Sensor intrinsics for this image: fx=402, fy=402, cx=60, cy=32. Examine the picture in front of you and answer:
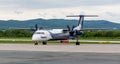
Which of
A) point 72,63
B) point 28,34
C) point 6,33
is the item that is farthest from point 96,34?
point 72,63

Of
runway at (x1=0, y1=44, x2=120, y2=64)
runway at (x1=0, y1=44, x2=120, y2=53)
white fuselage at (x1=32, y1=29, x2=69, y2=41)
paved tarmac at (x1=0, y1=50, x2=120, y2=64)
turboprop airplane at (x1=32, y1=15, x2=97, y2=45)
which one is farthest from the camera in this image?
turboprop airplane at (x1=32, y1=15, x2=97, y2=45)

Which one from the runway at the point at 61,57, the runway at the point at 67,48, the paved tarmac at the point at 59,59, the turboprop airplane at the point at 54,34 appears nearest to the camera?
the paved tarmac at the point at 59,59

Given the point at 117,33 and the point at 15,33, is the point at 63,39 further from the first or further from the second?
the point at 15,33

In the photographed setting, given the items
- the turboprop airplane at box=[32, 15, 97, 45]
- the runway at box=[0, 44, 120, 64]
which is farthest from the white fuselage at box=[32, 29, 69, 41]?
the runway at box=[0, 44, 120, 64]

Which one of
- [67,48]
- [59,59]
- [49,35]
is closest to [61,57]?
[59,59]

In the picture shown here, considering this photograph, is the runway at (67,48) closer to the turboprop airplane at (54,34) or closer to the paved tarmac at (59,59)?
the paved tarmac at (59,59)

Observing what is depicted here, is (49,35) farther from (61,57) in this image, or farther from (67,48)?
(61,57)

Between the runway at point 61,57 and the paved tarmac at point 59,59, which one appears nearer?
the paved tarmac at point 59,59

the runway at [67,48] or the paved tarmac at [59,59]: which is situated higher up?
the paved tarmac at [59,59]

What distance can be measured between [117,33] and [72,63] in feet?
343

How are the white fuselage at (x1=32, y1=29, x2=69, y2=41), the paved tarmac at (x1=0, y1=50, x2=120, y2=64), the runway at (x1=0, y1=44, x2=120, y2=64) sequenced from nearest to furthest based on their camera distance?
the paved tarmac at (x1=0, y1=50, x2=120, y2=64) < the runway at (x1=0, y1=44, x2=120, y2=64) < the white fuselage at (x1=32, y1=29, x2=69, y2=41)

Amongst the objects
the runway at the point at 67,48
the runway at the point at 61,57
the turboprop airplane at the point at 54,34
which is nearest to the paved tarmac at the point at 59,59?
the runway at the point at 61,57

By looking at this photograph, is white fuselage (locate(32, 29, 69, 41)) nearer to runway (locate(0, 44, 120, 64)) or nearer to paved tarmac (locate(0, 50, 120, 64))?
runway (locate(0, 44, 120, 64))

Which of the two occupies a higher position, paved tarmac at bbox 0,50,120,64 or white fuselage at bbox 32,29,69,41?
paved tarmac at bbox 0,50,120,64
